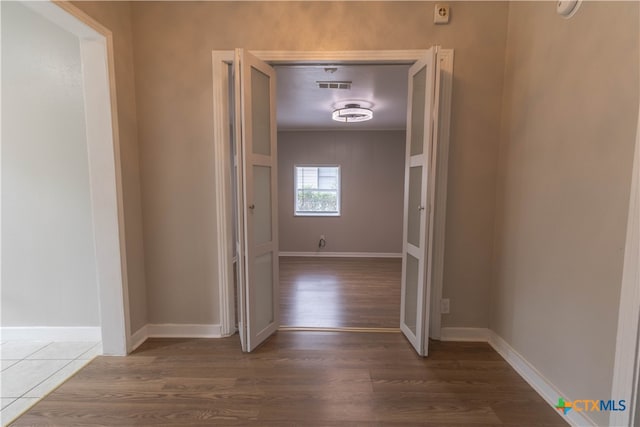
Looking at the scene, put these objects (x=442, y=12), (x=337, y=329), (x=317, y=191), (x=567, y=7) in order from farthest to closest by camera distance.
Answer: (x=317, y=191)
(x=337, y=329)
(x=442, y=12)
(x=567, y=7)

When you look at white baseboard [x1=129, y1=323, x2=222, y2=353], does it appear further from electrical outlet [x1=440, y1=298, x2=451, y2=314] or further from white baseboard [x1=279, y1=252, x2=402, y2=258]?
white baseboard [x1=279, y1=252, x2=402, y2=258]

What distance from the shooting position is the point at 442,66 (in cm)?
222

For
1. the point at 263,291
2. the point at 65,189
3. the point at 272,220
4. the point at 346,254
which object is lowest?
the point at 346,254

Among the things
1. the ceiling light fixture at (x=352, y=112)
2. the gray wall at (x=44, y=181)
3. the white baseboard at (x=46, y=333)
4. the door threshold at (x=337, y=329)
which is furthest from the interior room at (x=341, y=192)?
the gray wall at (x=44, y=181)

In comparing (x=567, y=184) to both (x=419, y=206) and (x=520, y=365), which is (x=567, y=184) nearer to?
(x=419, y=206)

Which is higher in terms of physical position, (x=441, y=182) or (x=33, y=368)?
(x=441, y=182)

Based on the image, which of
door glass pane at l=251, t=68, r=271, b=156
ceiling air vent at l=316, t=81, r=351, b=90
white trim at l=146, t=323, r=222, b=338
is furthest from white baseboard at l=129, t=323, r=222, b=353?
ceiling air vent at l=316, t=81, r=351, b=90

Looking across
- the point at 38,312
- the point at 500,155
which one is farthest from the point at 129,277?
the point at 500,155

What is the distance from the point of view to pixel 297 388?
184cm

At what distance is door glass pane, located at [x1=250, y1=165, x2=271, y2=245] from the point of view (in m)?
2.29

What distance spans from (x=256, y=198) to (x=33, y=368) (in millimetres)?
1950

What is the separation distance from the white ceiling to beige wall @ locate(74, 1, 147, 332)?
3.86 feet

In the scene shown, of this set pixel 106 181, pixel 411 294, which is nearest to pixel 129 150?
pixel 106 181

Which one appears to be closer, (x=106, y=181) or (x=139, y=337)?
(x=106, y=181)
